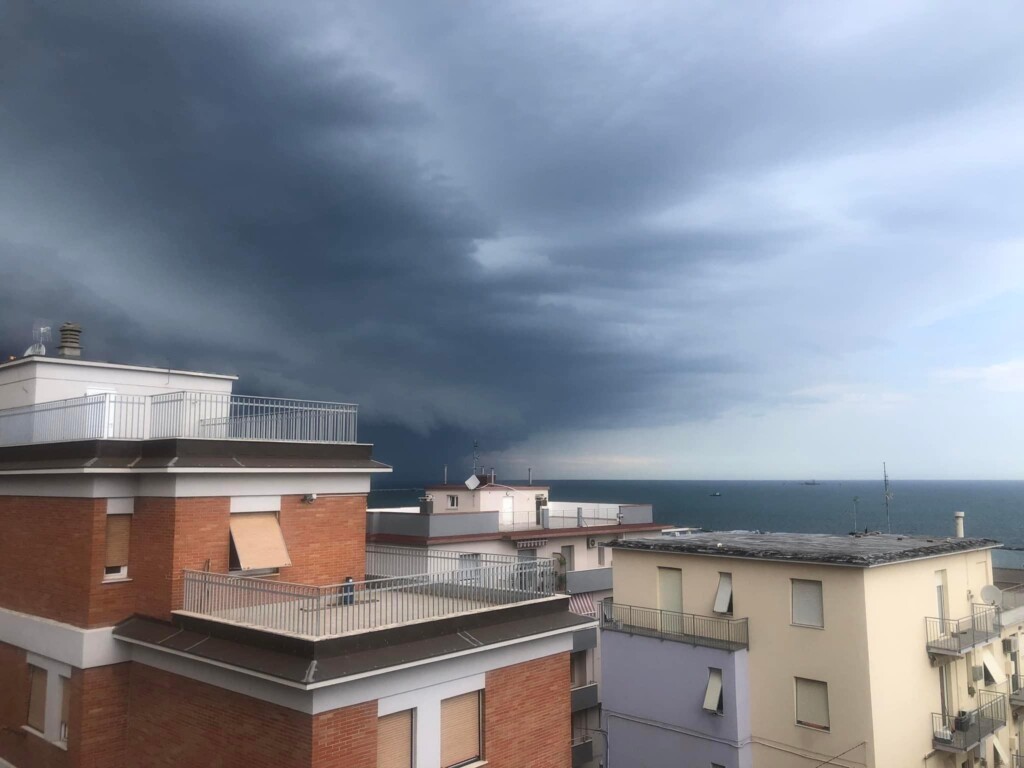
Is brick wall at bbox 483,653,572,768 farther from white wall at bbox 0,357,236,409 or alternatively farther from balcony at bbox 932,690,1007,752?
balcony at bbox 932,690,1007,752

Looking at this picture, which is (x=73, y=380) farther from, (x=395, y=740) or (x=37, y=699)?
(x=395, y=740)

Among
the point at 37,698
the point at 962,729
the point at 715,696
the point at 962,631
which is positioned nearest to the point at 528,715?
the point at 715,696

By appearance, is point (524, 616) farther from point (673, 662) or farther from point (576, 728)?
point (576, 728)

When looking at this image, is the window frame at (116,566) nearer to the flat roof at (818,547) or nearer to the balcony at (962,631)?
the flat roof at (818,547)

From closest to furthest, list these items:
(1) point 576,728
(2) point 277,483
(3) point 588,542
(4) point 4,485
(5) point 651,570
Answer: (2) point 277,483 → (4) point 4,485 → (5) point 651,570 → (1) point 576,728 → (3) point 588,542

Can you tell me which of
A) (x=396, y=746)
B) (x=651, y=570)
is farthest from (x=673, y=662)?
(x=396, y=746)

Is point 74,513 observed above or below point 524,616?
above

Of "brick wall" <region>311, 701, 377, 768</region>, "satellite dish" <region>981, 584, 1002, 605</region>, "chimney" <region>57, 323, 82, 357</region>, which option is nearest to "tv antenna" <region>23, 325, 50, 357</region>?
"chimney" <region>57, 323, 82, 357</region>
